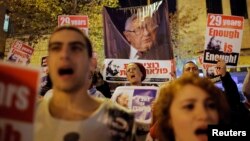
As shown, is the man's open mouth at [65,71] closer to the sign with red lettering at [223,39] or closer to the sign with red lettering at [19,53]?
the sign with red lettering at [223,39]

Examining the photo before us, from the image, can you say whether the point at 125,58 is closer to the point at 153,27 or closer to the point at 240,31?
the point at 153,27

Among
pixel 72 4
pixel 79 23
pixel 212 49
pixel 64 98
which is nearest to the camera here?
pixel 64 98

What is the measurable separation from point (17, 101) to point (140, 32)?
6232mm

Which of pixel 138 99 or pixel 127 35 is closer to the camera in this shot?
pixel 138 99

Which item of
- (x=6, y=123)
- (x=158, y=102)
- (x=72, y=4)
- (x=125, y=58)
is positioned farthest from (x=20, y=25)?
(x=6, y=123)

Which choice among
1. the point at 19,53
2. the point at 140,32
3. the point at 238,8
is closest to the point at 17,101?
the point at 140,32

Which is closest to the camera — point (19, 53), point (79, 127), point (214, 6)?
point (79, 127)

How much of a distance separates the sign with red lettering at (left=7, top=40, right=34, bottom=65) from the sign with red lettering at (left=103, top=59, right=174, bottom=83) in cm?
182

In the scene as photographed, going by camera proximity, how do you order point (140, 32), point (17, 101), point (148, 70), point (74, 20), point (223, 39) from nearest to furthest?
1. point (17, 101)
2. point (223, 39)
3. point (148, 70)
4. point (140, 32)
5. point (74, 20)

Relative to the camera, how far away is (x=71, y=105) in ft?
5.78

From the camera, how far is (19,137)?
46.9 inches

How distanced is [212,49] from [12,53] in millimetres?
3857

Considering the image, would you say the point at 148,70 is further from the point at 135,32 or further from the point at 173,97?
the point at 173,97

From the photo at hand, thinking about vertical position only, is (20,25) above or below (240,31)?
above
